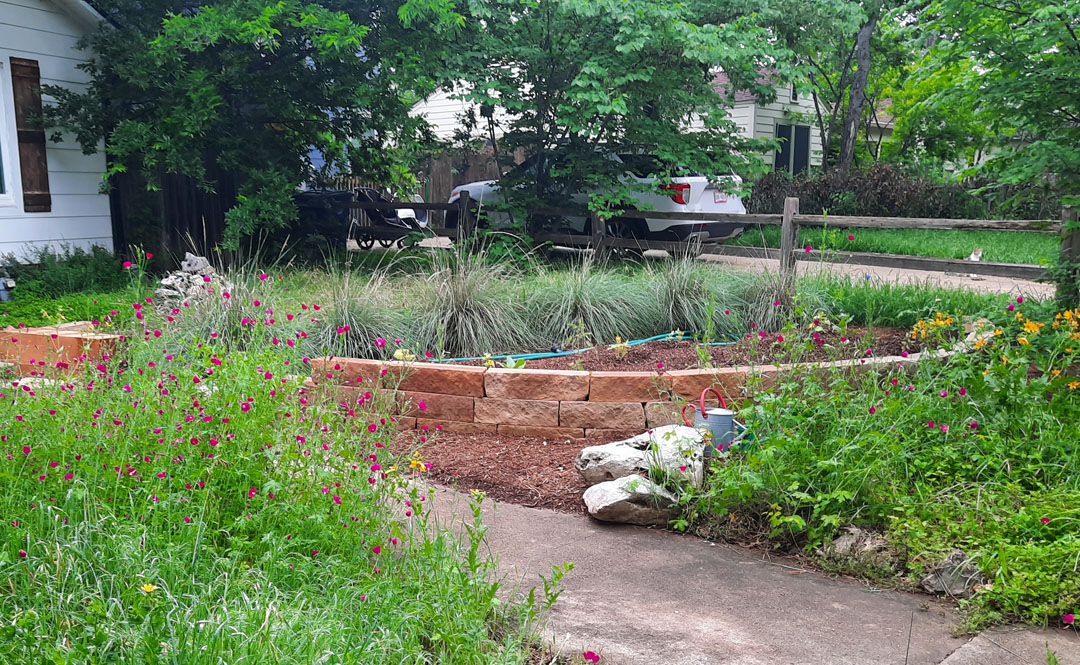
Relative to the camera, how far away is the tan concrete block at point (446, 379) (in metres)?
5.34

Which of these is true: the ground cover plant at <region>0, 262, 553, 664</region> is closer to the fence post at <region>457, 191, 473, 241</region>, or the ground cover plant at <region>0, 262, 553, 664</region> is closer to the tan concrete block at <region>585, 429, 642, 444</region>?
the tan concrete block at <region>585, 429, 642, 444</region>

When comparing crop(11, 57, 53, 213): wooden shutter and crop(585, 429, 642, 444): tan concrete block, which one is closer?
crop(585, 429, 642, 444): tan concrete block

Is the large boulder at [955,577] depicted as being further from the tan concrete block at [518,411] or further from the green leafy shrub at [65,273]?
the green leafy shrub at [65,273]

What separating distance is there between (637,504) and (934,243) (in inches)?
465

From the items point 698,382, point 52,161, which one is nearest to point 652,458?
point 698,382

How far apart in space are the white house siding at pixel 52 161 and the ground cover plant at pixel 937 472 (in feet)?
25.9

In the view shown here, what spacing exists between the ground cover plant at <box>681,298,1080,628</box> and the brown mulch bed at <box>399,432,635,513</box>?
732 millimetres

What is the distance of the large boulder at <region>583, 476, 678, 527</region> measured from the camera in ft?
13.5

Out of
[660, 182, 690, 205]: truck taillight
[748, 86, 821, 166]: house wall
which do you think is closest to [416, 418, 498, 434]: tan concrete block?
[660, 182, 690, 205]: truck taillight

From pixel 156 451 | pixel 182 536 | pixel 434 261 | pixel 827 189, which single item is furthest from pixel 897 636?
pixel 827 189

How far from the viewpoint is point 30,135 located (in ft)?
29.2

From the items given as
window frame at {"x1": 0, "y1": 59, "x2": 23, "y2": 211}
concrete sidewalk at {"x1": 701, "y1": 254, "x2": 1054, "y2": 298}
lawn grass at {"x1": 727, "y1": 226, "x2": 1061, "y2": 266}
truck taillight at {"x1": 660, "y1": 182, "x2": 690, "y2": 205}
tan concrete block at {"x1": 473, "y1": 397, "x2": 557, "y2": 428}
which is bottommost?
tan concrete block at {"x1": 473, "y1": 397, "x2": 557, "y2": 428}

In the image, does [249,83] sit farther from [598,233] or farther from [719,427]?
[719,427]

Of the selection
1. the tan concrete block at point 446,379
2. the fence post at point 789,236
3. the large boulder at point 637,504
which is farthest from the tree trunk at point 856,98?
the large boulder at point 637,504
